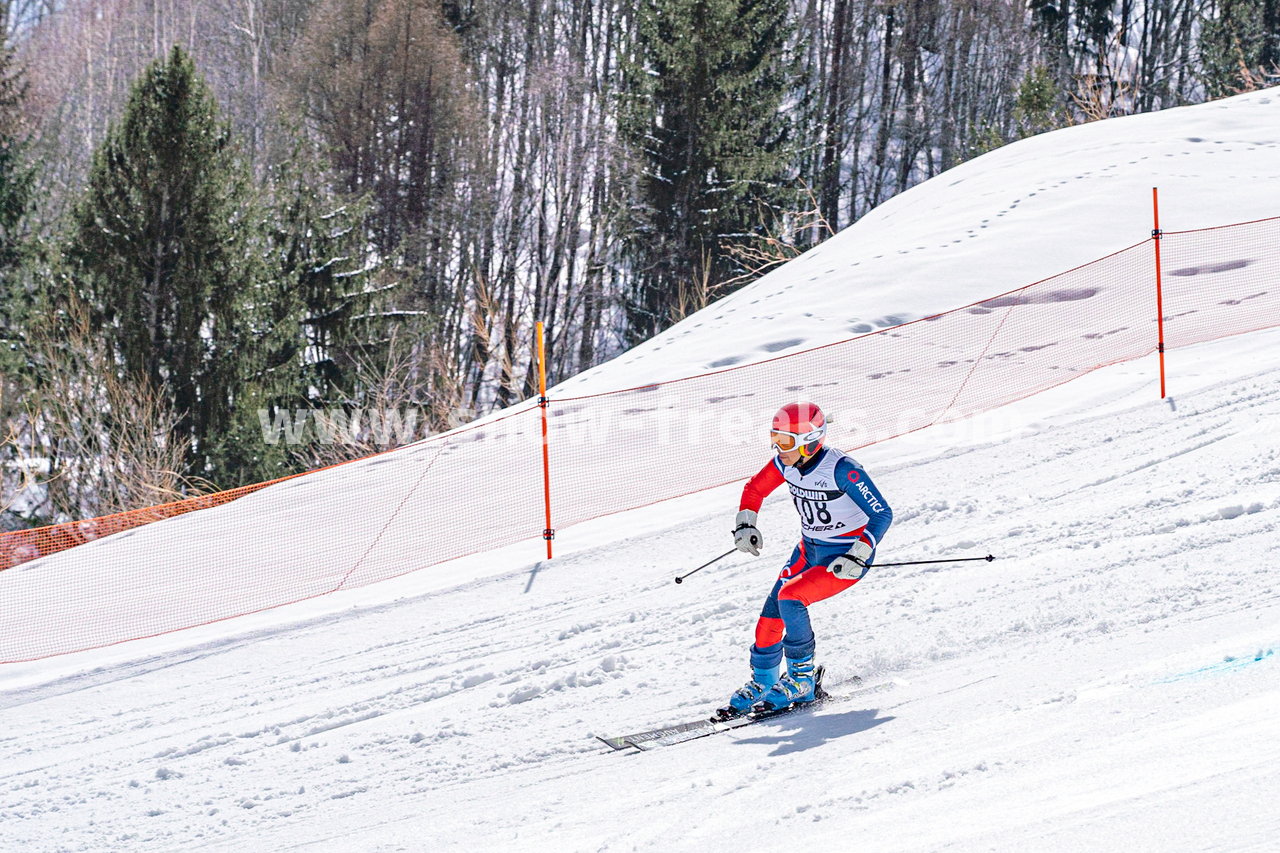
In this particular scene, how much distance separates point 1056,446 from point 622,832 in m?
6.42

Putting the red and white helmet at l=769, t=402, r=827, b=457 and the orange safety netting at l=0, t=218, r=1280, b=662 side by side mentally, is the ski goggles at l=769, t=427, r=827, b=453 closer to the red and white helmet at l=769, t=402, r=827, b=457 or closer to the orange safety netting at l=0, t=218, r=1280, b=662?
the red and white helmet at l=769, t=402, r=827, b=457

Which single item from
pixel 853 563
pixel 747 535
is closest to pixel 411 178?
pixel 747 535

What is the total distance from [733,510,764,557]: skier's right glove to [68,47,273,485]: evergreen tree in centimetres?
1649

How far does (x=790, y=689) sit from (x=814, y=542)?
0.76 metres

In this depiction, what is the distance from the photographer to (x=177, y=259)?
21.8 meters

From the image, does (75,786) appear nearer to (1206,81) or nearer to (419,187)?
(419,187)

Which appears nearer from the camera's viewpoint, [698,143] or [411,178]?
[698,143]

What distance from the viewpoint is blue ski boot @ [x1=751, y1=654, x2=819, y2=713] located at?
6.13 m

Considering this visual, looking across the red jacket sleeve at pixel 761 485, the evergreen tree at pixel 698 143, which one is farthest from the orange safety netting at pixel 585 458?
the evergreen tree at pixel 698 143

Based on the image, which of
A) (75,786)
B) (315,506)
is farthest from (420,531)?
(75,786)

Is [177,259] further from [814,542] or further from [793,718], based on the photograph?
[793,718]

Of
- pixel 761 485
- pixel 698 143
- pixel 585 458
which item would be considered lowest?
pixel 761 485

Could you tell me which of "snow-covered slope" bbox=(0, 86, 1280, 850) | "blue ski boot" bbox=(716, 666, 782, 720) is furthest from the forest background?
"blue ski boot" bbox=(716, 666, 782, 720)

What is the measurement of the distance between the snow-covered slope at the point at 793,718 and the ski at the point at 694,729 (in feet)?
0.24
